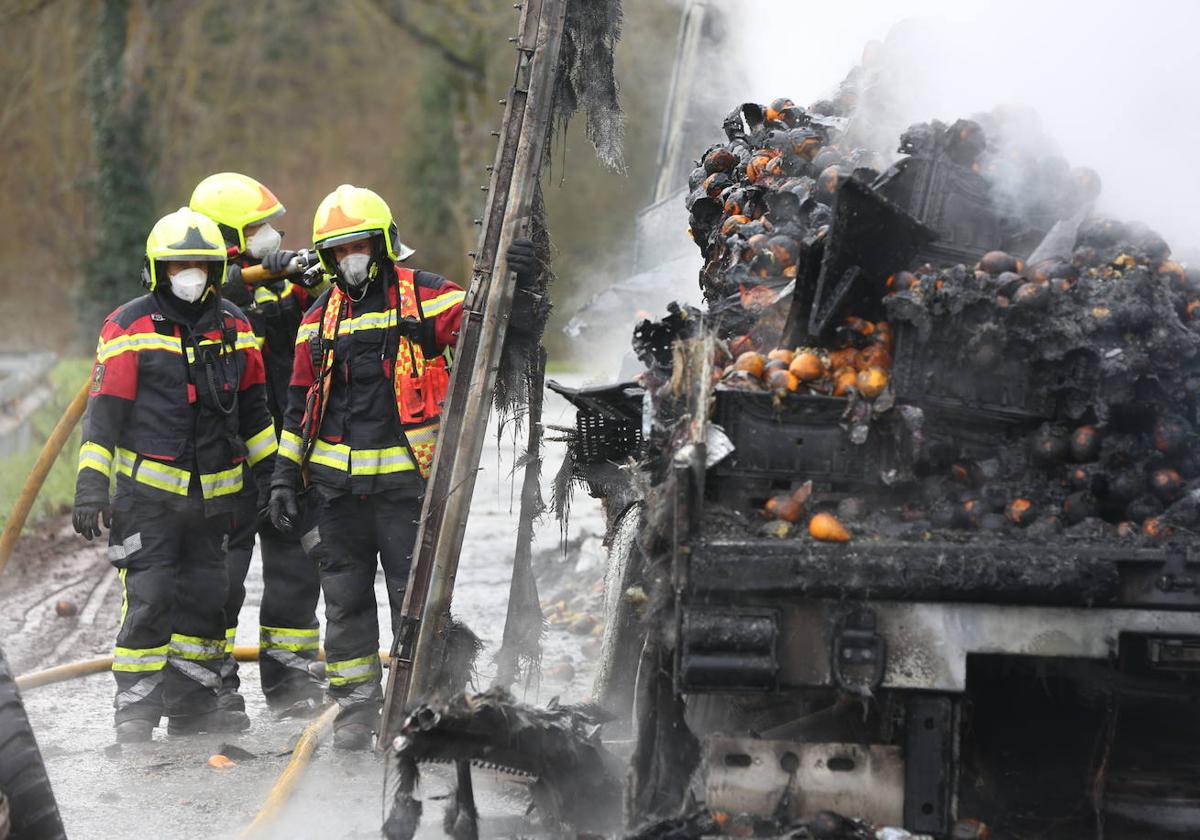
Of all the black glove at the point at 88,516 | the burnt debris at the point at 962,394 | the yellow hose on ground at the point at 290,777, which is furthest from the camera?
the black glove at the point at 88,516

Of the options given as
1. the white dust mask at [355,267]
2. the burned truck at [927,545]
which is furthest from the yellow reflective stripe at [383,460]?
the burned truck at [927,545]

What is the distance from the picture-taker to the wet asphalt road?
15.9 ft

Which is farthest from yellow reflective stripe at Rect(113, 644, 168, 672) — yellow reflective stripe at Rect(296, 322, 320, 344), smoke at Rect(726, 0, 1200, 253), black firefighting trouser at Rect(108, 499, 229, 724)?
A: smoke at Rect(726, 0, 1200, 253)

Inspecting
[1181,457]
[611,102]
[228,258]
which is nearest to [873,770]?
[1181,457]

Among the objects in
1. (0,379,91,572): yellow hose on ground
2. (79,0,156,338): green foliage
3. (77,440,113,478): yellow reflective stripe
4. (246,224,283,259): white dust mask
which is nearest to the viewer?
(77,440,113,478): yellow reflective stripe

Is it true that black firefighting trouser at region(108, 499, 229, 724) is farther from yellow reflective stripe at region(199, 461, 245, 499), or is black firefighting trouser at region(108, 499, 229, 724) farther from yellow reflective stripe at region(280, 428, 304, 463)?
yellow reflective stripe at region(280, 428, 304, 463)

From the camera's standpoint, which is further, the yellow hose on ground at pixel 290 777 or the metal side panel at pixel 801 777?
the yellow hose on ground at pixel 290 777

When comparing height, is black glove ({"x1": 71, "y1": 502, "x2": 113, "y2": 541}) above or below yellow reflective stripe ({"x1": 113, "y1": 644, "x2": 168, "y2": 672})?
above

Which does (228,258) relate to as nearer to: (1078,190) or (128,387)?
(128,387)

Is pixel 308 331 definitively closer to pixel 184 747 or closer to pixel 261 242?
pixel 261 242

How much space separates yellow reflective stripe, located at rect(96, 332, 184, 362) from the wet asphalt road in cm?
153

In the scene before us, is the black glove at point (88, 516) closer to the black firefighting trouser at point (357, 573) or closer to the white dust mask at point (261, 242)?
the black firefighting trouser at point (357, 573)

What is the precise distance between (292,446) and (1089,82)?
3.34 metres

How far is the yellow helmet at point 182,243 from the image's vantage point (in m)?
6.03
